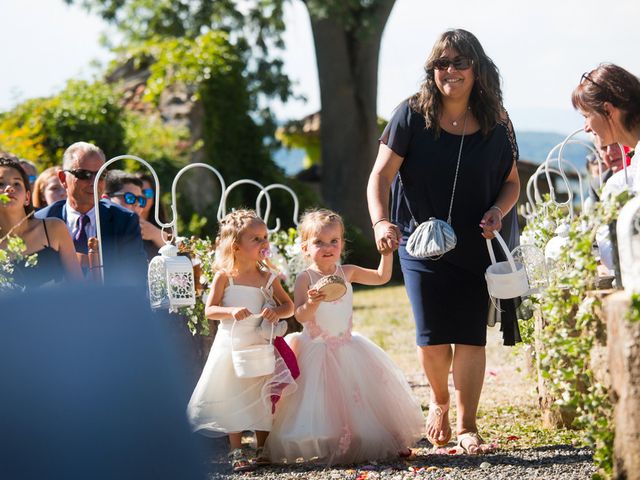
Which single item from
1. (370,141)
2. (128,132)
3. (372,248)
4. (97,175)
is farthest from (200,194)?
(97,175)

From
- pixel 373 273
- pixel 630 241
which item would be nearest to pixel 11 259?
pixel 373 273

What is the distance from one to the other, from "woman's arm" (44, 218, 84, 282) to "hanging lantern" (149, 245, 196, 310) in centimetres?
36

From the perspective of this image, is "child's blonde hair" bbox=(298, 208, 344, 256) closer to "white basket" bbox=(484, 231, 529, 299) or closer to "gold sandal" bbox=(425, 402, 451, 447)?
"white basket" bbox=(484, 231, 529, 299)

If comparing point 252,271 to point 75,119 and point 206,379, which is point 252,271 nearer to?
point 206,379

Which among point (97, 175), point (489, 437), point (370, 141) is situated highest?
point (370, 141)

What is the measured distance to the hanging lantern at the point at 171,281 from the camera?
508cm

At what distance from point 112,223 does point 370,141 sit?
14616 millimetres

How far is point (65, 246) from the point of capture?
5160mm

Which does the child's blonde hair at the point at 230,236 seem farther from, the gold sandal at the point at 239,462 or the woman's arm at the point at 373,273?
the gold sandal at the point at 239,462

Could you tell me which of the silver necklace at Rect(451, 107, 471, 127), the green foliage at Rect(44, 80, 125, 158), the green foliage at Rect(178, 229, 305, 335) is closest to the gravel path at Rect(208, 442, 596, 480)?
the green foliage at Rect(178, 229, 305, 335)

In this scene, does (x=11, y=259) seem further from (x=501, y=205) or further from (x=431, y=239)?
(x=501, y=205)

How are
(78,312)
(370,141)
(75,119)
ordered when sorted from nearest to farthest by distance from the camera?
(78,312), (75,119), (370,141)

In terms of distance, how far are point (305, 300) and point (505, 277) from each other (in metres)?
0.98

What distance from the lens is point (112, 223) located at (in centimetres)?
535
